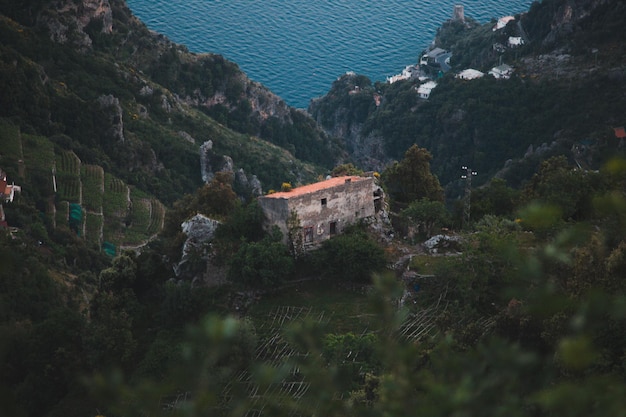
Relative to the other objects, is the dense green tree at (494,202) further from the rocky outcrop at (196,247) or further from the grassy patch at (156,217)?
the grassy patch at (156,217)

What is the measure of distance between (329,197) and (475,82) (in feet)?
174

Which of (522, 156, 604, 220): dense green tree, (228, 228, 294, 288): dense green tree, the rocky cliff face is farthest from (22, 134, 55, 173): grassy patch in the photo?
the rocky cliff face

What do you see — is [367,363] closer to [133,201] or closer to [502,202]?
[502,202]

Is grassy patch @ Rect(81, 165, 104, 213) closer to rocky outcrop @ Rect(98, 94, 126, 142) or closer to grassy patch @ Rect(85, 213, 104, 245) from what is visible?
grassy patch @ Rect(85, 213, 104, 245)

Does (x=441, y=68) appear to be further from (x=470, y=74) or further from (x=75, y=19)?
(x=75, y=19)

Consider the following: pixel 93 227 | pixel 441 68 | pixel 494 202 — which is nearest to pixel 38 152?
pixel 93 227

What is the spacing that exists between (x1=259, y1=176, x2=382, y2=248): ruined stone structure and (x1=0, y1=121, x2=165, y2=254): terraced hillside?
21513mm

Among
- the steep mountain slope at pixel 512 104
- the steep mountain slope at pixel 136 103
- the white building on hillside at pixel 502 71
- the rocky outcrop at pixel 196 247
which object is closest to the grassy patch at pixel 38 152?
the steep mountain slope at pixel 136 103

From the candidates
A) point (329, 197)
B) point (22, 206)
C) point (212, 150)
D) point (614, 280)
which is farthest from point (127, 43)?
point (614, 280)

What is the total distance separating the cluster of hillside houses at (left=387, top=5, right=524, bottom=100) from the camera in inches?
3307

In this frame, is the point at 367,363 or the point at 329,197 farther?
the point at 329,197

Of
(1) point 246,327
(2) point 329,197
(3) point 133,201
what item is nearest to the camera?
(1) point 246,327

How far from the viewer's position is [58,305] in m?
38.3

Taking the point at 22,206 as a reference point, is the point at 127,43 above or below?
above
